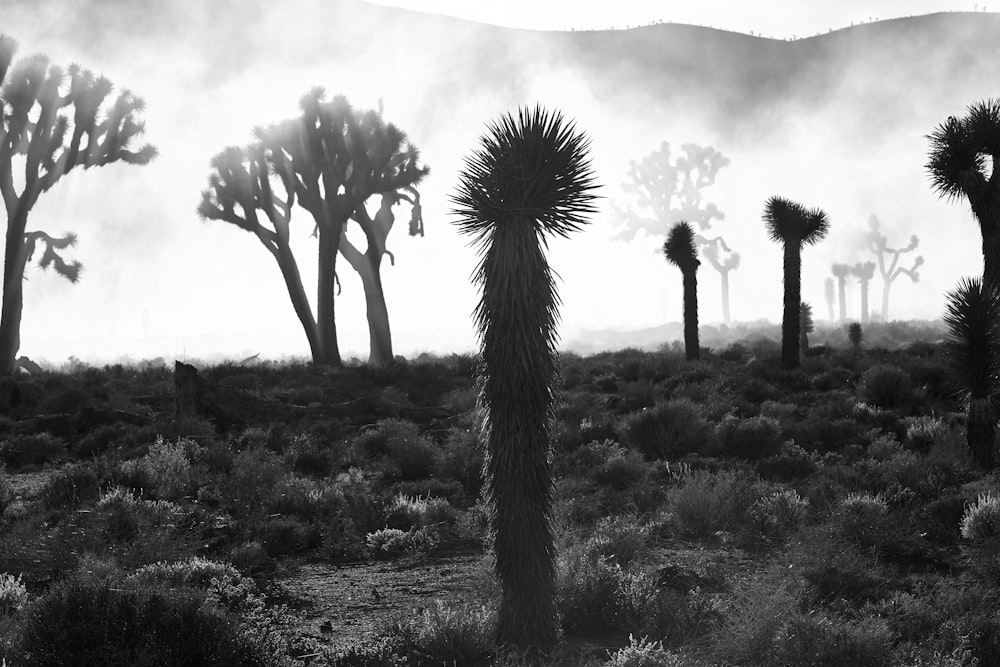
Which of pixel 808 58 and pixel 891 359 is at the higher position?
pixel 808 58


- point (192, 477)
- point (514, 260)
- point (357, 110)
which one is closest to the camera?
point (514, 260)

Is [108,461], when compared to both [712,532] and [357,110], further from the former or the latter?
[357,110]

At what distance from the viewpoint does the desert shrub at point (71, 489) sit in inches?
513

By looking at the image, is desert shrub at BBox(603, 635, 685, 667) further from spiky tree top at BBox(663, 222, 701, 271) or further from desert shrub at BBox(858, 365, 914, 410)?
spiky tree top at BBox(663, 222, 701, 271)

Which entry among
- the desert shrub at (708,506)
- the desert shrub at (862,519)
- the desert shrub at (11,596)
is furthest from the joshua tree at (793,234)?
the desert shrub at (11,596)

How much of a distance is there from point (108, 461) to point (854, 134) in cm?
13033

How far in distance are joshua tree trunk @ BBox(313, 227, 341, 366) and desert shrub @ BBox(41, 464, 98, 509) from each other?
61.0 ft

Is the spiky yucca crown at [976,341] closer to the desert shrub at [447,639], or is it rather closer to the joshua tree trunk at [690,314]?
the desert shrub at [447,639]

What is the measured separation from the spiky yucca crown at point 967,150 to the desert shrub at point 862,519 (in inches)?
518

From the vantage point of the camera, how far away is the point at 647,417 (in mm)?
18016

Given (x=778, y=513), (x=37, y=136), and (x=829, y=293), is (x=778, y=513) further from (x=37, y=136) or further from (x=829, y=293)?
(x=829, y=293)

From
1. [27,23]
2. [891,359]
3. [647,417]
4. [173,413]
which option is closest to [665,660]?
[647,417]

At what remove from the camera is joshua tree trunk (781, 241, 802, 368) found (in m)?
30.1

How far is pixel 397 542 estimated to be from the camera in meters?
11.7
